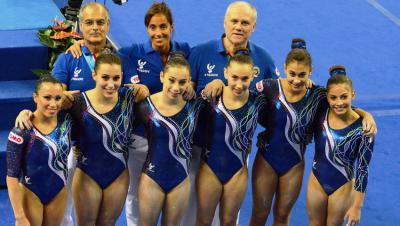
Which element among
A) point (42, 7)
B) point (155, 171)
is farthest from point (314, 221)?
point (42, 7)

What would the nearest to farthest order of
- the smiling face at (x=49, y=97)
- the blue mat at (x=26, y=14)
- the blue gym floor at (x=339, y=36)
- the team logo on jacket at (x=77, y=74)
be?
the smiling face at (x=49, y=97), the team logo on jacket at (x=77, y=74), the blue mat at (x=26, y=14), the blue gym floor at (x=339, y=36)

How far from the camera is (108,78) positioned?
506 cm

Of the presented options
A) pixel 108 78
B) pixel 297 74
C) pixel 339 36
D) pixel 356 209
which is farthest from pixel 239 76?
pixel 339 36

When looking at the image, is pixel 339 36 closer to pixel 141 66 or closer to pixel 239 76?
pixel 141 66

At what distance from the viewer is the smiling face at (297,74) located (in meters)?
5.20

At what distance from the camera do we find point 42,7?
26.6 feet

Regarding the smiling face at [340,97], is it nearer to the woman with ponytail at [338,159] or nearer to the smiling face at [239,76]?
the woman with ponytail at [338,159]

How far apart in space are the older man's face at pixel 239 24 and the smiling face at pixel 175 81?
0.50m

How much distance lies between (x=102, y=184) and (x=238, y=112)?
944mm

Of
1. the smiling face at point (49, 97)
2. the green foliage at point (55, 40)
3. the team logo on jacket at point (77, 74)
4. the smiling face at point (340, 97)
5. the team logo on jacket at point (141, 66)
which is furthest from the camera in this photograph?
the green foliage at point (55, 40)

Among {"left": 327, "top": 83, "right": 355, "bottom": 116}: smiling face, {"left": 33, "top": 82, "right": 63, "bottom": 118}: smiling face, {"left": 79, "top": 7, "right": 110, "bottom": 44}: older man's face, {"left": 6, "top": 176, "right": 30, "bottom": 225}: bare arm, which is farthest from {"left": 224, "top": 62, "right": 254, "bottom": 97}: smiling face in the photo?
{"left": 6, "top": 176, "right": 30, "bottom": 225}: bare arm

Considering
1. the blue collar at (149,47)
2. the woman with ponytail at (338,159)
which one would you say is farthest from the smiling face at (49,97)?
the woman with ponytail at (338,159)

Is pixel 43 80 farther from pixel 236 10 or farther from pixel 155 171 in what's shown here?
pixel 236 10

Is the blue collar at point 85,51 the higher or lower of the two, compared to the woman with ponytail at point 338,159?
higher
